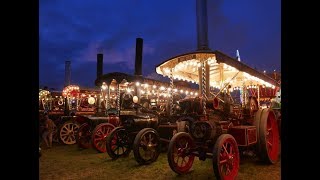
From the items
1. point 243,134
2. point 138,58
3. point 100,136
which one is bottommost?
point 100,136

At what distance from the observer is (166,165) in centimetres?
750

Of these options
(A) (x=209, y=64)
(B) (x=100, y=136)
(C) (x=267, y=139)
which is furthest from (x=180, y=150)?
(A) (x=209, y=64)

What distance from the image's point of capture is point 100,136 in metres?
9.77

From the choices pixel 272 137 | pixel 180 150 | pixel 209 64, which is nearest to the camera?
pixel 180 150

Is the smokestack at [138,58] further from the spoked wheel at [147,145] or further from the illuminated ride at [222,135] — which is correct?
the spoked wheel at [147,145]

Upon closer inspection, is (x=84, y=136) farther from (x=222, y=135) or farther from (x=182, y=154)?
(x=222, y=135)

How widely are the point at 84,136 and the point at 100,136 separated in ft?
4.36

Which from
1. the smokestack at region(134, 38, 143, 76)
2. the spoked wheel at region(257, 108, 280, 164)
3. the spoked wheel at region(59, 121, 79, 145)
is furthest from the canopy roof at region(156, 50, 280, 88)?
the smokestack at region(134, 38, 143, 76)

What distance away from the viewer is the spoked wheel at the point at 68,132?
1201cm

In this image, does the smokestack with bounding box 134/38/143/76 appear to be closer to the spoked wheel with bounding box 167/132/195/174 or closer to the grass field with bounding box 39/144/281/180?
the grass field with bounding box 39/144/281/180
